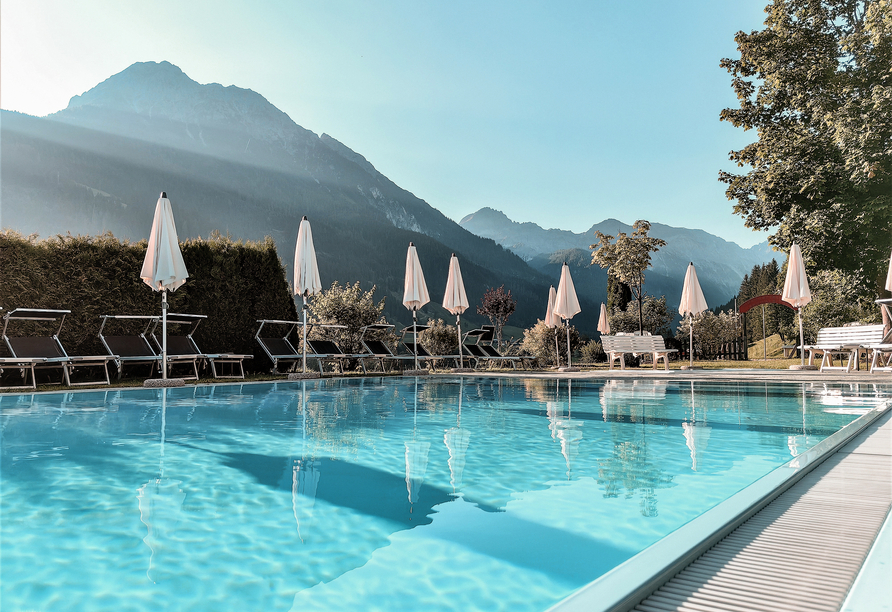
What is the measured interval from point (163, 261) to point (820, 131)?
1710 centimetres

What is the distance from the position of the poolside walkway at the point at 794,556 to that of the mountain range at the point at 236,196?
1469 inches

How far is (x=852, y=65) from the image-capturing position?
14.6 metres

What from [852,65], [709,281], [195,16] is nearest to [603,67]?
[852,65]

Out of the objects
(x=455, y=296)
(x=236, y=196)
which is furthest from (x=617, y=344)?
(x=236, y=196)

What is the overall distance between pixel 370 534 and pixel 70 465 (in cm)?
248

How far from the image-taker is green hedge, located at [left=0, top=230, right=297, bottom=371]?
398 inches

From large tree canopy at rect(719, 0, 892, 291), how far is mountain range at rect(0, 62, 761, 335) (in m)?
31.0

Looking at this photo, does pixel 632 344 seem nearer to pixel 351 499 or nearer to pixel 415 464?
pixel 415 464

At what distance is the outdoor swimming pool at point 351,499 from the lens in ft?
6.06

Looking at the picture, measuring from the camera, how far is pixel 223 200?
75.4 metres

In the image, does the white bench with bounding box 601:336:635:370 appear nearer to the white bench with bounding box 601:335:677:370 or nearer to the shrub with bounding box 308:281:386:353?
the white bench with bounding box 601:335:677:370

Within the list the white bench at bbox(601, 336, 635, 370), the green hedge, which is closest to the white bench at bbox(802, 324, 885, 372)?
the white bench at bbox(601, 336, 635, 370)

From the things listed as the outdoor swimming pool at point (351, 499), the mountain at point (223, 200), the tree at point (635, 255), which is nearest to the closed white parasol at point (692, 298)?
the tree at point (635, 255)

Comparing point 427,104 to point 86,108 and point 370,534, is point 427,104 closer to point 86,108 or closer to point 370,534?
point 370,534
